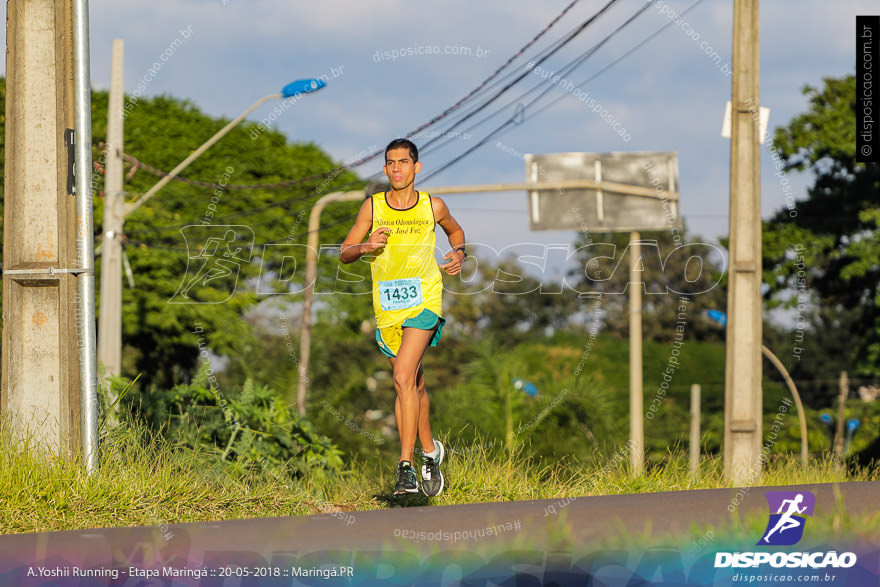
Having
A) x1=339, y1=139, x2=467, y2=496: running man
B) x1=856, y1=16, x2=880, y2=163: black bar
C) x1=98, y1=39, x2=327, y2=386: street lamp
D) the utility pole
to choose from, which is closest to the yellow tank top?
x1=339, y1=139, x2=467, y2=496: running man

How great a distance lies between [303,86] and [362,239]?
7054 millimetres

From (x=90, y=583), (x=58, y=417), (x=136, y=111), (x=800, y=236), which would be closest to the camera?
(x=90, y=583)

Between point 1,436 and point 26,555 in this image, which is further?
point 1,436

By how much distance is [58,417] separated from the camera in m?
7.20

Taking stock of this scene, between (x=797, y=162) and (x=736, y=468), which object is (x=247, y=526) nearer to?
(x=736, y=468)

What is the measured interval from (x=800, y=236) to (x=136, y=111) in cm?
1923

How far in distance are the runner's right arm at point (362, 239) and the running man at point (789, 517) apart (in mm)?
2601

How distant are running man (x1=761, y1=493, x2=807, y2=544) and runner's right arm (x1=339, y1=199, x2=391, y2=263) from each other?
2.60 meters

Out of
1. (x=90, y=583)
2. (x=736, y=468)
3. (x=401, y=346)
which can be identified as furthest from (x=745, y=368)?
(x=90, y=583)

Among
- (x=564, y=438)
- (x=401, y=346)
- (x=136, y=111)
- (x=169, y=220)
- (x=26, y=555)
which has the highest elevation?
(x=136, y=111)

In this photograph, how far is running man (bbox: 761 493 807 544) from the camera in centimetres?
561

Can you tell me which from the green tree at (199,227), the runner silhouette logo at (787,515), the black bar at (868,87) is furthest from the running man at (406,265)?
the green tree at (199,227)

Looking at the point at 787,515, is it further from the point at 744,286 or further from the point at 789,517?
the point at 744,286

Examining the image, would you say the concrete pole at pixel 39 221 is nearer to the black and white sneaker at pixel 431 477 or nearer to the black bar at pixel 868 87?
the black and white sneaker at pixel 431 477
